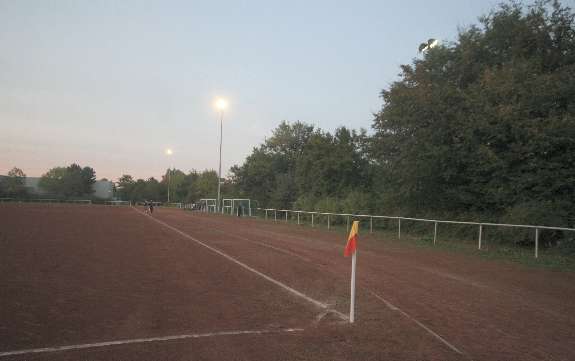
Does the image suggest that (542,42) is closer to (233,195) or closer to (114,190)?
(233,195)

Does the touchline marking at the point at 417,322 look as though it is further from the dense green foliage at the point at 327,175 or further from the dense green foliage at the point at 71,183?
the dense green foliage at the point at 71,183

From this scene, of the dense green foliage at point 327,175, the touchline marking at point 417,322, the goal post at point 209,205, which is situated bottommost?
the touchline marking at point 417,322

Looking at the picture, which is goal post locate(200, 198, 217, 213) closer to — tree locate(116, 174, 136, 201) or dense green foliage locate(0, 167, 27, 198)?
dense green foliage locate(0, 167, 27, 198)

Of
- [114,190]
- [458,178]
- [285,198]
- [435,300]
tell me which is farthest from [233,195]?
[114,190]

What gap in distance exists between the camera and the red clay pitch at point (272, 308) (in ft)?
17.0

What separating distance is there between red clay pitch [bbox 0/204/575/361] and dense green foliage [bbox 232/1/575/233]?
23.9 ft

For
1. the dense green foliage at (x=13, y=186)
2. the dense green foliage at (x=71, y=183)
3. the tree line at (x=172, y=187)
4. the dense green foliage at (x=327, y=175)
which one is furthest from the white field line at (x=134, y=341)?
the dense green foliage at (x=71, y=183)

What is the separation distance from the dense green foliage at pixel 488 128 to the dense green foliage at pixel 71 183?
127 metres

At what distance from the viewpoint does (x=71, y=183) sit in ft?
447

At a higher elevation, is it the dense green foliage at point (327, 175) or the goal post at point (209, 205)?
the dense green foliage at point (327, 175)

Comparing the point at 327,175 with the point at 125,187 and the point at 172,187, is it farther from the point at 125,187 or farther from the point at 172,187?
the point at 125,187

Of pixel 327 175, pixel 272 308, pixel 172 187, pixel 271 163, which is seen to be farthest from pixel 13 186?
pixel 272 308

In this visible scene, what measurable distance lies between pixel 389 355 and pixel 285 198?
45.5 metres

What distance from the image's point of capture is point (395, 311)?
7.12m
